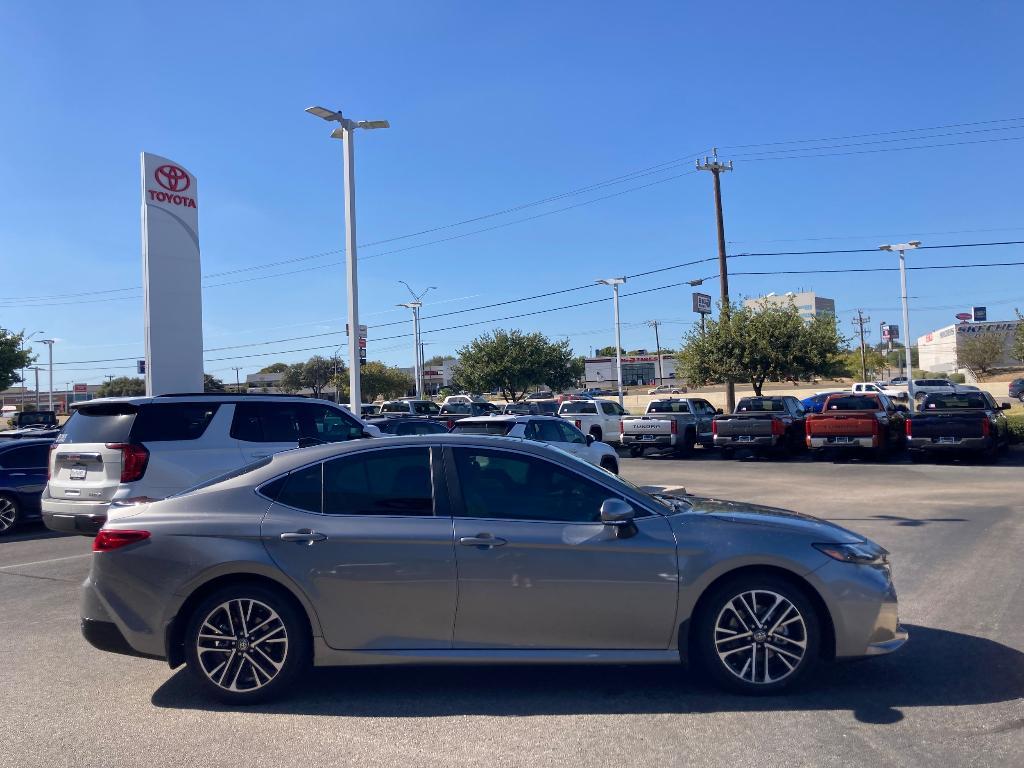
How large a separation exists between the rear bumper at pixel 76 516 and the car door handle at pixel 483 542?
575cm

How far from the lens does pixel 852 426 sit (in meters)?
21.7

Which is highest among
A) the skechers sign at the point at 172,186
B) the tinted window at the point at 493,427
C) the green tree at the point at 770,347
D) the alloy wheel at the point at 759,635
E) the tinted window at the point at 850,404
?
the skechers sign at the point at 172,186

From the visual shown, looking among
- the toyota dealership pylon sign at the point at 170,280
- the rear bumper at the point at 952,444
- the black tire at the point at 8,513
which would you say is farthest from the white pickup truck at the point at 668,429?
the black tire at the point at 8,513

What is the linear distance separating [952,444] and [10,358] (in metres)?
41.3

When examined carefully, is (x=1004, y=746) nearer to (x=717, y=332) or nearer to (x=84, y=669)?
(x=84, y=669)

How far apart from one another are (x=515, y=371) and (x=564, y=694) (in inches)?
1798

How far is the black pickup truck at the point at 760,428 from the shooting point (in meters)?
23.1

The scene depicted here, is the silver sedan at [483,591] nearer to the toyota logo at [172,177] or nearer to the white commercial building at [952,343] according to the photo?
the toyota logo at [172,177]

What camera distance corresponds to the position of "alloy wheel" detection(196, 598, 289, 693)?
16.5 ft

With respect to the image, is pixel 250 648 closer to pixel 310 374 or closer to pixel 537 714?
pixel 537 714

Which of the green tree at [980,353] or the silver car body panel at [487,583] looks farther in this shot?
the green tree at [980,353]

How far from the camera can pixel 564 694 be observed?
16.9 ft

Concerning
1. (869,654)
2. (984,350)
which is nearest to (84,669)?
(869,654)

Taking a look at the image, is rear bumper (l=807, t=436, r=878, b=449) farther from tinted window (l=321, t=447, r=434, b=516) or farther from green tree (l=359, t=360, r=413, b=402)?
green tree (l=359, t=360, r=413, b=402)
